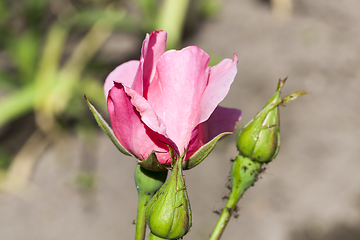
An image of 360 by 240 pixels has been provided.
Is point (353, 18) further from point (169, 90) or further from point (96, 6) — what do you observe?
point (169, 90)

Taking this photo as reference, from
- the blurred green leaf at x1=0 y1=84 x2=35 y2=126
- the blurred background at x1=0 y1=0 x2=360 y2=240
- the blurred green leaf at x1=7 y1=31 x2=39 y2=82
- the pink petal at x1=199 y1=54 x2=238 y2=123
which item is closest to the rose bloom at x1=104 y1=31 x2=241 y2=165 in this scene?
the pink petal at x1=199 y1=54 x2=238 y2=123

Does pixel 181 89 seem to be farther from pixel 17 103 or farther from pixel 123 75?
pixel 17 103

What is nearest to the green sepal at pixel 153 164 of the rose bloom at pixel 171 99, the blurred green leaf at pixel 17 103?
the rose bloom at pixel 171 99

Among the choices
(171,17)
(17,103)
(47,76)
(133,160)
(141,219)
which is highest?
(171,17)

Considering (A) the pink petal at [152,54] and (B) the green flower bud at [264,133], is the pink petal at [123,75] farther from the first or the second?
(B) the green flower bud at [264,133]

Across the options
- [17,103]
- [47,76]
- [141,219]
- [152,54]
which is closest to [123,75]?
[152,54]

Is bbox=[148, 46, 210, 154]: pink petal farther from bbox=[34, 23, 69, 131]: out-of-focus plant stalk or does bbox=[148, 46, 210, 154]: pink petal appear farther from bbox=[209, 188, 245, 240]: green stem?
bbox=[34, 23, 69, 131]: out-of-focus plant stalk
